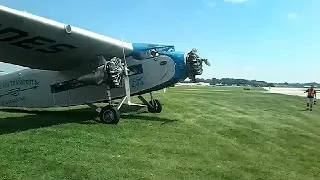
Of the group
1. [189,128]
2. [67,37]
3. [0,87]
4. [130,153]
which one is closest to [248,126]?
[189,128]

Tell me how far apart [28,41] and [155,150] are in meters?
5.07

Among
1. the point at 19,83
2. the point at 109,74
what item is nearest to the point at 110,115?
the point at 109,74

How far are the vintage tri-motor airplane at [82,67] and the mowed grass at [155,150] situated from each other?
157 cm

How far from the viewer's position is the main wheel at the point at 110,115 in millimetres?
11875

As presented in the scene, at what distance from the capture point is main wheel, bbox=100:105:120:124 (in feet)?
39.0

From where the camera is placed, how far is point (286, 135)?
11672mm

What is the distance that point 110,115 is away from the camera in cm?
1200

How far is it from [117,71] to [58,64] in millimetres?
2382

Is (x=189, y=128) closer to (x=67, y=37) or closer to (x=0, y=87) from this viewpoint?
(x=67, y=37)

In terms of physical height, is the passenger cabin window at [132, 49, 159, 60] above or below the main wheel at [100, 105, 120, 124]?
above

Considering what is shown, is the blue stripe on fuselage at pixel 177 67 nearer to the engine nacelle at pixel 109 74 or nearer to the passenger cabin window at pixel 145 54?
the passenger cabin window at pixel 145 54

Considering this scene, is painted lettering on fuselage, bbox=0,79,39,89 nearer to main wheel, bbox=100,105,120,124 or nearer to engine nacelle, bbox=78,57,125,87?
engine nacelle, bbox=78,57,125,87

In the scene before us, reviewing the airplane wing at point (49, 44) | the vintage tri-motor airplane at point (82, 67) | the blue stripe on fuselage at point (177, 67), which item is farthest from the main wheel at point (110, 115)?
the blue stripe on fuselage at point (177, 67)

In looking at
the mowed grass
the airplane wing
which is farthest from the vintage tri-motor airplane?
the mowed grass
